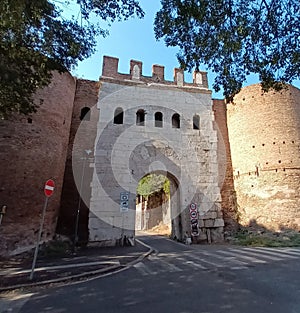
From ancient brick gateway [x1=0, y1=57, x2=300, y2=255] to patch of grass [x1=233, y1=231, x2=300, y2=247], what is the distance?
0.66 meters

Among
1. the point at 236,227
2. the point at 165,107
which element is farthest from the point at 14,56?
the point at 236,227

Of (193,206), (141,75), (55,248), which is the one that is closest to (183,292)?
(55,248)

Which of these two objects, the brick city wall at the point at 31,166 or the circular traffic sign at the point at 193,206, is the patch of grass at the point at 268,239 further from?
the brick city wall at the point at 31,166

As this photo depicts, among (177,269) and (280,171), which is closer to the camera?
(177,269)

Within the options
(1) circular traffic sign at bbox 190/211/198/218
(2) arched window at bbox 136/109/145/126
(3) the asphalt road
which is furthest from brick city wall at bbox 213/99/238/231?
(3) the asphalt road

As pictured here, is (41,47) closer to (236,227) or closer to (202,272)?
(202,272)

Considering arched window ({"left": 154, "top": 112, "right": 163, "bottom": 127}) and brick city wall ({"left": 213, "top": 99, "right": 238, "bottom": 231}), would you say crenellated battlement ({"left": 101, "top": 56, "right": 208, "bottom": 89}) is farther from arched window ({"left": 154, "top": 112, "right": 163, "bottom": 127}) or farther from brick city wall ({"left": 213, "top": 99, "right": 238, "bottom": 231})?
arched window ({"left": 154, "top": 112, "right": 163, "bottom": 127})

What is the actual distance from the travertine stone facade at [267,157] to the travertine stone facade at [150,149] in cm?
169

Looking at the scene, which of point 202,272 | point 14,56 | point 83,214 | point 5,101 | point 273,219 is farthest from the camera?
point 273,219

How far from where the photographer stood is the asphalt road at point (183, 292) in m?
3.19

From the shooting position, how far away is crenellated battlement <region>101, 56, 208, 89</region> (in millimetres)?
12625

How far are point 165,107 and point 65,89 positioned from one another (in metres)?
5.51

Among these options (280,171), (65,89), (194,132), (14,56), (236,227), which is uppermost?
(65,89)

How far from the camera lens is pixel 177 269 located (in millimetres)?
5457
